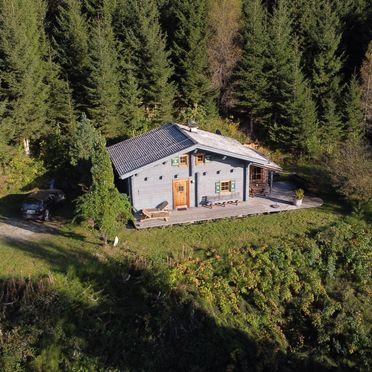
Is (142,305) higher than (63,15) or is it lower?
lower

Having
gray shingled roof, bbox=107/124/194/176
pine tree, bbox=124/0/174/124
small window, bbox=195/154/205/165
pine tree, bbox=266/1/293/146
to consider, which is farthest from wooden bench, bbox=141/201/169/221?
pine tree, bbox=266/1/293/146

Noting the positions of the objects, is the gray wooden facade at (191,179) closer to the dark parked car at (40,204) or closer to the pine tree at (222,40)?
the dark parked car at (40,204)

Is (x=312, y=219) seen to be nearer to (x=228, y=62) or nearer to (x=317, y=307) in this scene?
(x=317, y=307)

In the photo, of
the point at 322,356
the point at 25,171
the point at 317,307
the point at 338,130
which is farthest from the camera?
the point at 338,130

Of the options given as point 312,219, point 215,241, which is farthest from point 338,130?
point 215,241

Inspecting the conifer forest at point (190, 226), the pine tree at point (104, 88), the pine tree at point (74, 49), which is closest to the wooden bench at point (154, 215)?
the conifer forest at point (190, 226)

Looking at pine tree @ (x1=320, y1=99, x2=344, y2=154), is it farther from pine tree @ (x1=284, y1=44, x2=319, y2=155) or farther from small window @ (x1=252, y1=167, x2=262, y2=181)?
small window @ (x1=252, y1=167, x2=262, y2=181)
